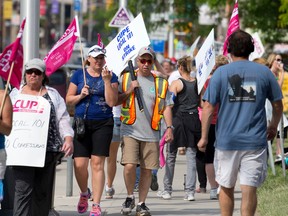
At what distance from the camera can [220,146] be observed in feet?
29.5

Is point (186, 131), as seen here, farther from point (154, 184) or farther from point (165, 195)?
point (154, 184)

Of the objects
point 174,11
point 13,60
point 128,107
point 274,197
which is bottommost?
point 274,197

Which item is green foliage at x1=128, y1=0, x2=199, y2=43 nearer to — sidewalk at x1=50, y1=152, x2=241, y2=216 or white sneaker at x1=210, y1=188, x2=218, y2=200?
sidewalk at x1=50, y1=152, x2=241, y2=216

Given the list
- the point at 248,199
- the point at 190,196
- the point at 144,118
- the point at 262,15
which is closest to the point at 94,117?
the point at 144,118

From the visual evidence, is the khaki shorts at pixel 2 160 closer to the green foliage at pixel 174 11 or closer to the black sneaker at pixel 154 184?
the black sneaker at pixel 154 184

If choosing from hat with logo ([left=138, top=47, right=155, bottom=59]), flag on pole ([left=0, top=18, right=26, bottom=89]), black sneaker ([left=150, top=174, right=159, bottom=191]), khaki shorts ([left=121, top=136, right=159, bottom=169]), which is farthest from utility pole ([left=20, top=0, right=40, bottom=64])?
black sneaker ([left=150, top=174, right=159, bottom=191])

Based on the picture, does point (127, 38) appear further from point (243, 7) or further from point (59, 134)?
point (243, 7)

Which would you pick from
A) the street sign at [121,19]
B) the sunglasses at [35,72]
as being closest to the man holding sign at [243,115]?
the sunglasses at [35,72]

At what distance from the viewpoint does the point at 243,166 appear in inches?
352

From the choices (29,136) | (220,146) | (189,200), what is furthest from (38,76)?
(189,200)

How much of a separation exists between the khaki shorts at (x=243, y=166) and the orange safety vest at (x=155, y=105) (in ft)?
8.66

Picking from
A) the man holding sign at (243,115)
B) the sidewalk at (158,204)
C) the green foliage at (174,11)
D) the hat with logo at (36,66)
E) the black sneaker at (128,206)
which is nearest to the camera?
the man holding sign at (243,115)

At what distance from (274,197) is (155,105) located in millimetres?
2060

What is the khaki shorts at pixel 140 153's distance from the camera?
11.6m
